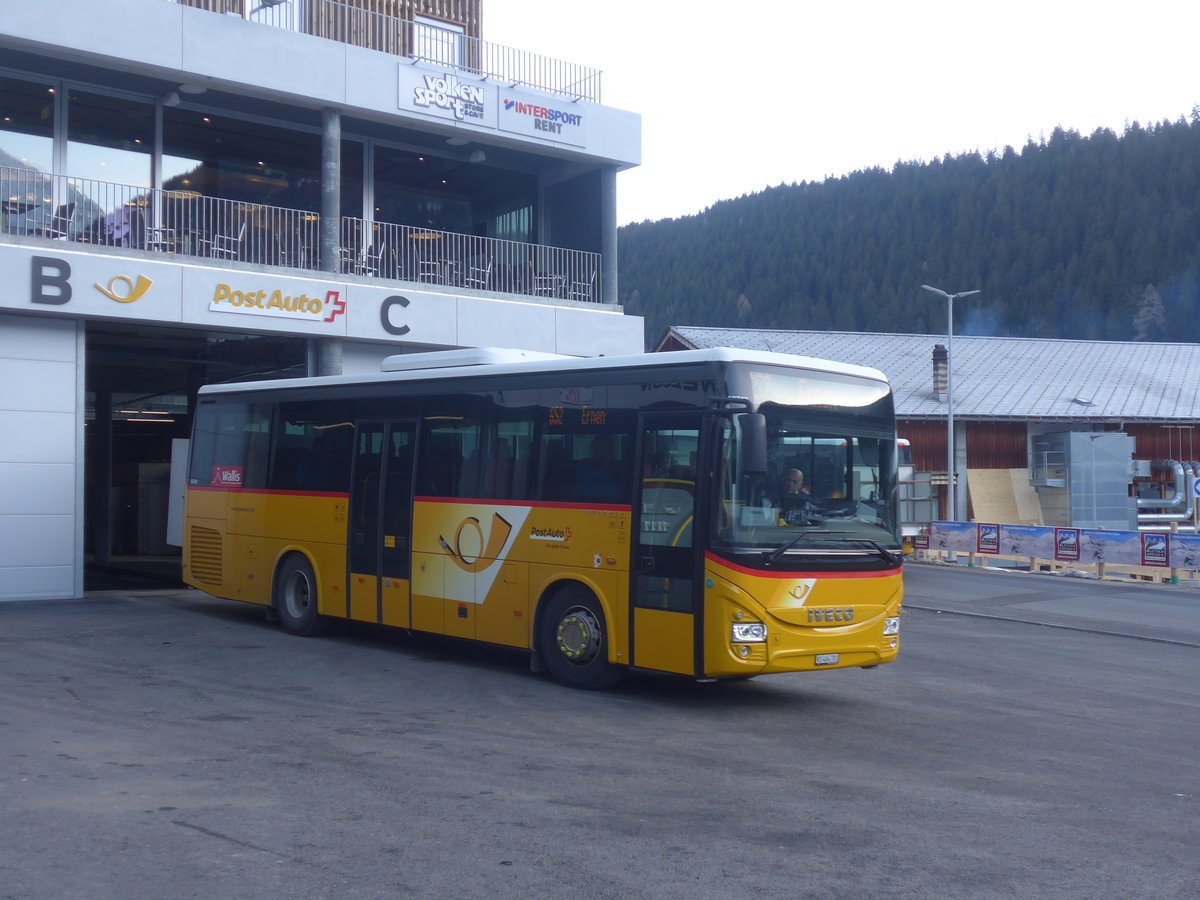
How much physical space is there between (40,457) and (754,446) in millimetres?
12609

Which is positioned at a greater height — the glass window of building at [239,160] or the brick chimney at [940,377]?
the glass window of building at [239,160]

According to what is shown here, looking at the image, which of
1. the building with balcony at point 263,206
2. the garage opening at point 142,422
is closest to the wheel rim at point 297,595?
the building with balcony at point 263,206

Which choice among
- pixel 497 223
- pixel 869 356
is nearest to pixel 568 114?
pixel 497 223

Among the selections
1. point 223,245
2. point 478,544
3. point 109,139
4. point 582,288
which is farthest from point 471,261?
point 478,544

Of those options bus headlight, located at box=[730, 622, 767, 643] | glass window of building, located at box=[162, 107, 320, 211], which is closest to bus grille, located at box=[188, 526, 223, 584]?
glass window of building, located at box=[162, 107, 320, 211]

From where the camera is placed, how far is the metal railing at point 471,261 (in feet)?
75.6

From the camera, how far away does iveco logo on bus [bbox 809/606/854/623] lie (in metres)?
10.0

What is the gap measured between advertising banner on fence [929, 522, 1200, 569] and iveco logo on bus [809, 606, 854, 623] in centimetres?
1869

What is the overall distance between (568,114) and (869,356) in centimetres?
3461

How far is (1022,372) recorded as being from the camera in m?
55.1

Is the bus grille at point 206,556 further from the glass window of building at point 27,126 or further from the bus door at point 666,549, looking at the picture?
the bus door at point 666,549

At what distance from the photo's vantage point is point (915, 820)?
6.75 metres

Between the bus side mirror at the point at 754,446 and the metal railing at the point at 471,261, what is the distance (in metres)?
14.1

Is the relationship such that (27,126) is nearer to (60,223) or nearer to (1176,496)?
(60,223)
